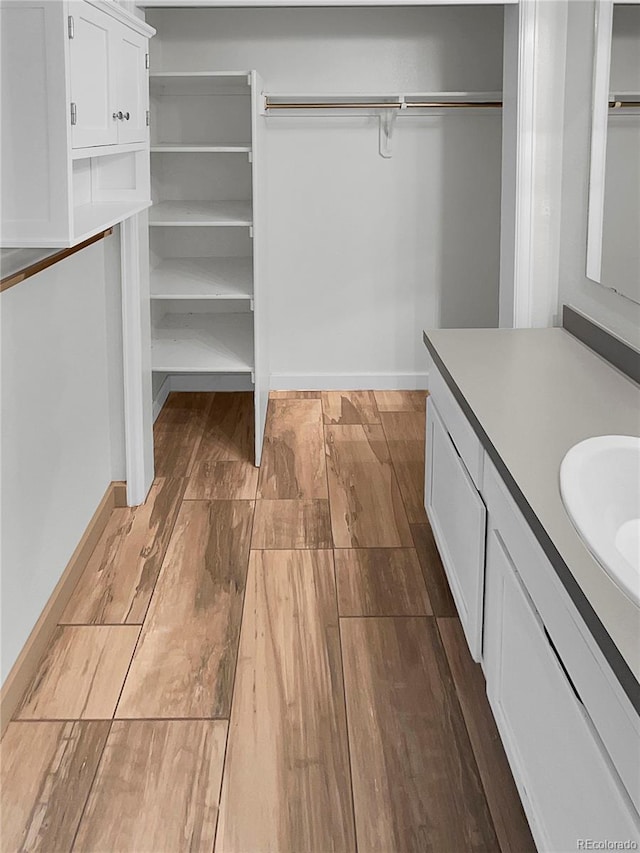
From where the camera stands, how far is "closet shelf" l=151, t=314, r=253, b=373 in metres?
3.86

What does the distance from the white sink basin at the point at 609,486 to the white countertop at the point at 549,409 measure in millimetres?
33

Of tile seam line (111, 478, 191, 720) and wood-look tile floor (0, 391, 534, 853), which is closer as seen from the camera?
wood-look tile floor (0, 391, 534, 853)

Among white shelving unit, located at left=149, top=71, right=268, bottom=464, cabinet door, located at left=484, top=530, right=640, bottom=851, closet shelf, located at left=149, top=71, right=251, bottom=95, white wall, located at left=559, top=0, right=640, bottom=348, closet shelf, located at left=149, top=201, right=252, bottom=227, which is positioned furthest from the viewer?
white shelving unit, located at left=149, top=71, right=268, bottom=464

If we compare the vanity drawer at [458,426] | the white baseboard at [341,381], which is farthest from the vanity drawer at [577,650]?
the white baseboard at [341,381]

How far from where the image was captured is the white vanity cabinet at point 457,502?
2.10 meters

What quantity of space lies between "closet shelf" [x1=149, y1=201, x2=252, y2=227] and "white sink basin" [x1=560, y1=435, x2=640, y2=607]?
7.56ft

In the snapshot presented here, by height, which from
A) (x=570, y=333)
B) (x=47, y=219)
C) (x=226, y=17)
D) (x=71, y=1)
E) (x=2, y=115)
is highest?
(x=226, y=17)

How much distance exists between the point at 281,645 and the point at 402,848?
79cm

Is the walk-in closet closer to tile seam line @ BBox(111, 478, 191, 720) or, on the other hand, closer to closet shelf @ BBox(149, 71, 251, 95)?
closet shelf @ BBox(149, 71, 251, 95)

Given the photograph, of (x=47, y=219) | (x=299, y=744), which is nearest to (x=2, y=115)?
(x=47, y=219)

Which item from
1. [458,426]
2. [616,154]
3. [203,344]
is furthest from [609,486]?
[203,344]

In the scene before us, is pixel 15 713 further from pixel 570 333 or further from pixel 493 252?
pixel 493 252

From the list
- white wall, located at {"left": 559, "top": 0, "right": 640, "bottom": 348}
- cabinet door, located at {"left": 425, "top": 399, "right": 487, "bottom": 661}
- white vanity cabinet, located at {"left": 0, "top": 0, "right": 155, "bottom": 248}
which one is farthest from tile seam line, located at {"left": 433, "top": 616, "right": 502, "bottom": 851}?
white vanity cabinet, located at {"left": 0, "top": 0, "right": 155, "bottom": 248}

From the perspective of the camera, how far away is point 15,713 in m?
2.18
